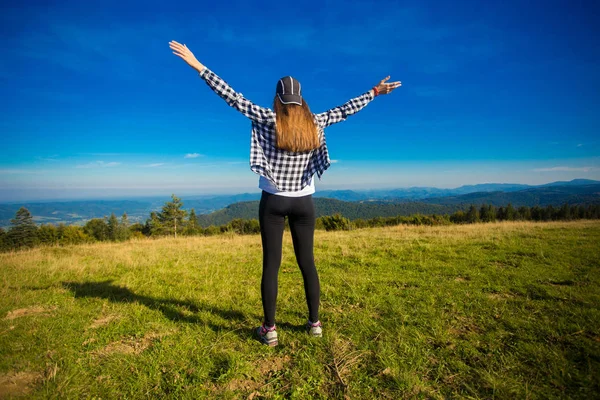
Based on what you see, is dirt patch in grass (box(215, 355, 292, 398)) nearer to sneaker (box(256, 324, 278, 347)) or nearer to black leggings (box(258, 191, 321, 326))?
sneaker (box(256, 324, 278, 347))

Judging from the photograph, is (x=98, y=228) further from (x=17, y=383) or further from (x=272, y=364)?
(x=272, y=364)

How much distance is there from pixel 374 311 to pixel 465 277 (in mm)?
2527

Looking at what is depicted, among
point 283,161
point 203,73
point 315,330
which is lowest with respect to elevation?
point 315,330

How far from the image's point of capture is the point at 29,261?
688cm

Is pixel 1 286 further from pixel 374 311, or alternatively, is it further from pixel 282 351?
pixel 374 311

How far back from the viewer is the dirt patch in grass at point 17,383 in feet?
7.06

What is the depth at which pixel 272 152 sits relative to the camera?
2689 mm

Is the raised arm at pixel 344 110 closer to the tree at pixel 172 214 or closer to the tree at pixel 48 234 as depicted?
the tree at pixel 172 214

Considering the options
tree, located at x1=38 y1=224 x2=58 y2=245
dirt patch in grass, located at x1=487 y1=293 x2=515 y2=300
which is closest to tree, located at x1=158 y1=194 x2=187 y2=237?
tree, located at x1=38 y1=224 x2=58 y2=245

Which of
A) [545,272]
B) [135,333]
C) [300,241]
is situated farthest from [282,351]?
[545,272]

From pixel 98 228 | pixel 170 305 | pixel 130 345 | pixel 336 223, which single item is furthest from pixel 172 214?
pixel 130 345

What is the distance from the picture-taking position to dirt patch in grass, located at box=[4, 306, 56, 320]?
3658 mm

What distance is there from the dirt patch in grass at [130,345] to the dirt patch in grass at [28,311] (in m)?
1.77

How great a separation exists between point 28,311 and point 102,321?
1.36 m
